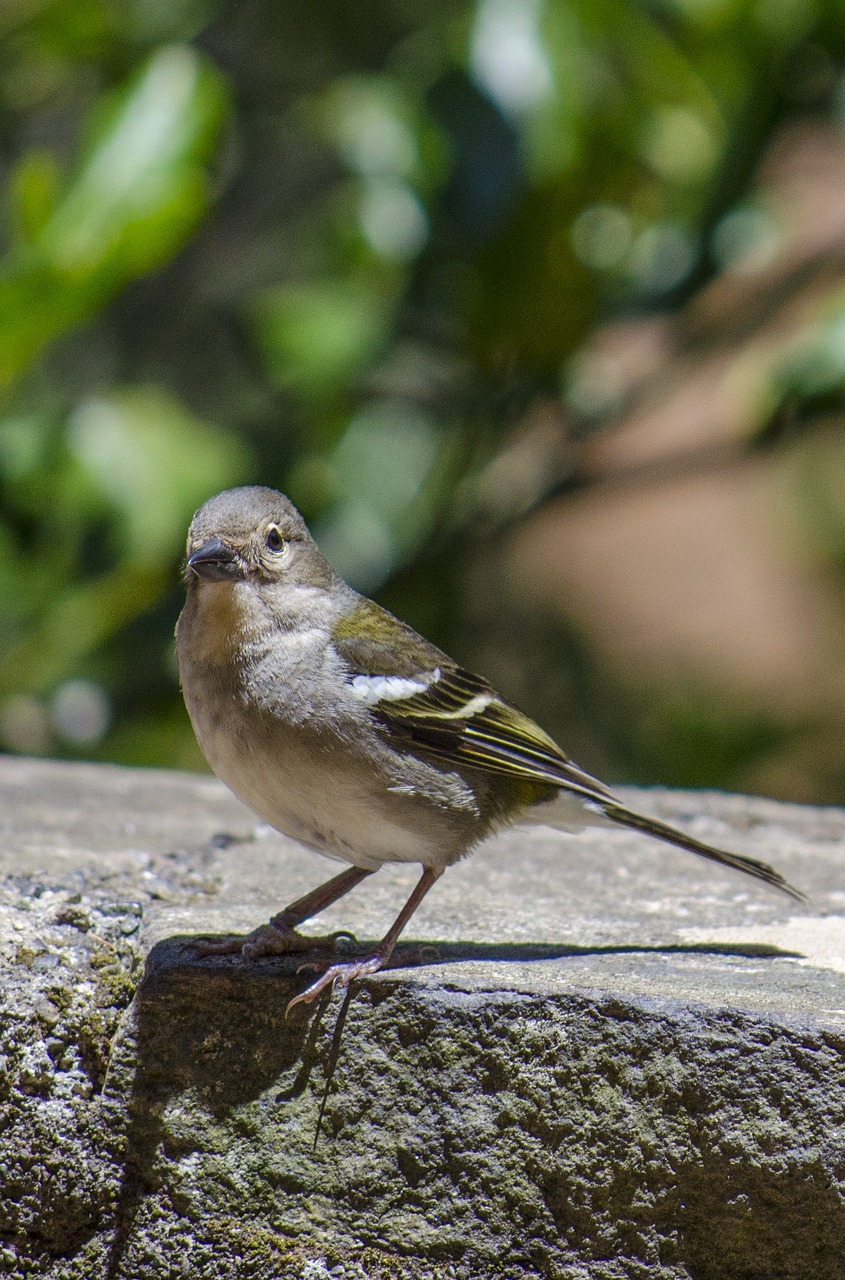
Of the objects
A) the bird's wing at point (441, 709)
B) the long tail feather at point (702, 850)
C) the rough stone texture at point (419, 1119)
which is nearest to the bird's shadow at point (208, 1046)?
the rough stone texture at point (419, 1119)

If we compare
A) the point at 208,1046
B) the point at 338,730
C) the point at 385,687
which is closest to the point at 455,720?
the point at 385,687

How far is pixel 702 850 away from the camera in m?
3.05

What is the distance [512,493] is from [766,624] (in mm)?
3499

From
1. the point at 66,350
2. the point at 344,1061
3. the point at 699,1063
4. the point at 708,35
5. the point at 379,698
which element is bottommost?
the point at 344,1061

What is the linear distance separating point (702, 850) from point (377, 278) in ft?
10.4

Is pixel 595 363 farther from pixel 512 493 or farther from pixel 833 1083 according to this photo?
pixel 833 1083

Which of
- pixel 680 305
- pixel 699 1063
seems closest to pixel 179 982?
pixel 699 1063

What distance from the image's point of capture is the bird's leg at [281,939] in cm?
265

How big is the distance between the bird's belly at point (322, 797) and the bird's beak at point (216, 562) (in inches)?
12.3

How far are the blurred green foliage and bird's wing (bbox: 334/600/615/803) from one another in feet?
5.98

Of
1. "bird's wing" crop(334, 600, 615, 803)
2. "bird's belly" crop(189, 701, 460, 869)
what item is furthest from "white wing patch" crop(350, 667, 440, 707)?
"bird's belly" crop(189, 701, 460, 869)

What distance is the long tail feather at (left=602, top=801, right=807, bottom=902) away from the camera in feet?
10.0

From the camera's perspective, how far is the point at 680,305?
5.31 m

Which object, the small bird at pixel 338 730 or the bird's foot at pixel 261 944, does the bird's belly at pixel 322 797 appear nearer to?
the small bird at pixel 338 730
